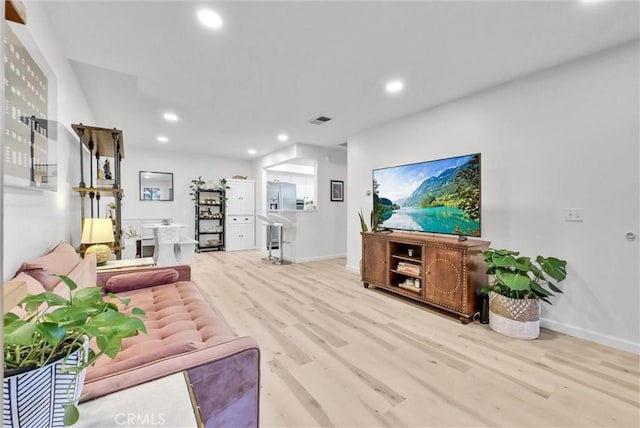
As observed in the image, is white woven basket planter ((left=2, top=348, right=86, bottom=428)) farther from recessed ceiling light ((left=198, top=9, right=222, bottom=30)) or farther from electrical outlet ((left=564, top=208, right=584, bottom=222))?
electrical outlet ((left=564, top=208, right=584, bottom=222))

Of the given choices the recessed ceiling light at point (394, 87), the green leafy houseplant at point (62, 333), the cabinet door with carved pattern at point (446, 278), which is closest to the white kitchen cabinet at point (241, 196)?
the recessed ceiling light at point (394, 87)

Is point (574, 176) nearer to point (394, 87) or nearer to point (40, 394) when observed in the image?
point (394, 87)

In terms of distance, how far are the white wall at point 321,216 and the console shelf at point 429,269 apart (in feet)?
6.61

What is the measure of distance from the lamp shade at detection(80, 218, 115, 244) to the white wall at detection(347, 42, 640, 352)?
3.83m

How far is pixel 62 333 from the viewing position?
51 centimetres

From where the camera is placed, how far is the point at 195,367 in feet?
2.79

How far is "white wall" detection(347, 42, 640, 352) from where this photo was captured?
210 centimetres

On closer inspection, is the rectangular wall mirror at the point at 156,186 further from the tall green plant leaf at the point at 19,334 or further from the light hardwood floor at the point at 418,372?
the tall green plant leaf at the point at 19,334

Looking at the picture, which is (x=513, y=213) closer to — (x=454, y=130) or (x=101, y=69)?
(x=454, y=130)

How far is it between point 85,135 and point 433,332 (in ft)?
12.6

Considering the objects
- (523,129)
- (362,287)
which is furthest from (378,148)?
(362,287)

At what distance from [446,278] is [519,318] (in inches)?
25.4

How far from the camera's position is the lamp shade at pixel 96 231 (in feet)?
7.72

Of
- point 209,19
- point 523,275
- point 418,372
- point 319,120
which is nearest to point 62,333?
point 418,372
